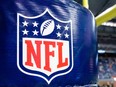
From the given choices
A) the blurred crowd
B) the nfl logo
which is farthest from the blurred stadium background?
the nfl logo

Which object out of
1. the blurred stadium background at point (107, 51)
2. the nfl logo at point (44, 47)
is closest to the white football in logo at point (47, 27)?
the nfl logo at point (44, 47)

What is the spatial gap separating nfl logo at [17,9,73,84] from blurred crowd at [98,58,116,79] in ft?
54.8

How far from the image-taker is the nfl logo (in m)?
2.23

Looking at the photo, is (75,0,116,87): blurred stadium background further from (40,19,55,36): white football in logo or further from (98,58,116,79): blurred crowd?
(40,19,55,36): white football in logo

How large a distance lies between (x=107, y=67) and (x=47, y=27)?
18171mm

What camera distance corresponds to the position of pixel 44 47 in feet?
7.61

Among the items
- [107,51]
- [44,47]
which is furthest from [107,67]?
[44,47]

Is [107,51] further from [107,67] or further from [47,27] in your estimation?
[47,27]

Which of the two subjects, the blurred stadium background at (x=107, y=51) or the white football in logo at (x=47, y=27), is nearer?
the white football in logo at (x=47, y=27)

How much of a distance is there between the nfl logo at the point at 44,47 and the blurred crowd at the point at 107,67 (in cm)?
1671

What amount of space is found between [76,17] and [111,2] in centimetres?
1258

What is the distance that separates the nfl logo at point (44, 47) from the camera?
7.32 feet

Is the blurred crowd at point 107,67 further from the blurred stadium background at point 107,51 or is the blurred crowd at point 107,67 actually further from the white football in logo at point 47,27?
the white football in logo at point 47,27

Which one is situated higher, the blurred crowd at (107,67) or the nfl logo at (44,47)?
the nfl logo at (44,47)
